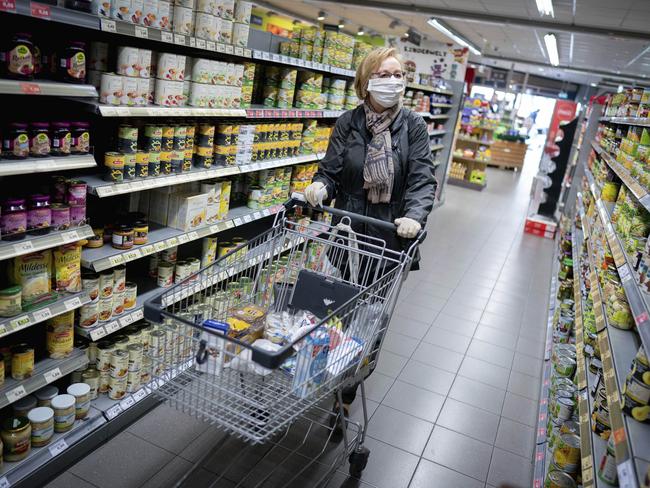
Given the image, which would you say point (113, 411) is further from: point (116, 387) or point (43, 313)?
point (43, 313)

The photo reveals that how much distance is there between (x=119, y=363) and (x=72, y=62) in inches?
60.9

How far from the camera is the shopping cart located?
73.8 inches

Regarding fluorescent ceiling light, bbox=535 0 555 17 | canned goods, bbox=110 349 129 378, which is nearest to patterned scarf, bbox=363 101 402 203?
canned goods, bbox=110 349 129 378

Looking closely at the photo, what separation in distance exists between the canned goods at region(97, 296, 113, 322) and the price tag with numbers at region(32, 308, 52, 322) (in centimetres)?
39

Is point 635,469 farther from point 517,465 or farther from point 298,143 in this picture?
point 298,143

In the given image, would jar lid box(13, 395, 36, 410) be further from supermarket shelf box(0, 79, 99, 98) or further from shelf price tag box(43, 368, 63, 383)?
supermarket shelf box(0, 79, 99, 98)

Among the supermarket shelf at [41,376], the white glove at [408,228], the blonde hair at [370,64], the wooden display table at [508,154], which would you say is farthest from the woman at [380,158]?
the wooden display table at [508,154]

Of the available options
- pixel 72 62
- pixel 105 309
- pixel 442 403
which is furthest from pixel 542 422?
pixel 72 62

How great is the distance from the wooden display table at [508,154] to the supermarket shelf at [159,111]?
1659cm

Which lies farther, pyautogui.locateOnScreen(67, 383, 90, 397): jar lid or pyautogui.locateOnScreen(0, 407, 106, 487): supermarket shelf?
pyautogui.locateOnScreen(67, 383, 90, 397): jar lid

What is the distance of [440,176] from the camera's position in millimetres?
10500

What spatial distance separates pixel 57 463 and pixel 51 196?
4.16 feet

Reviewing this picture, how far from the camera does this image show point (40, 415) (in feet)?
8.44

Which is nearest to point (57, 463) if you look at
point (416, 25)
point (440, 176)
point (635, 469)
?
point (635, 469)
